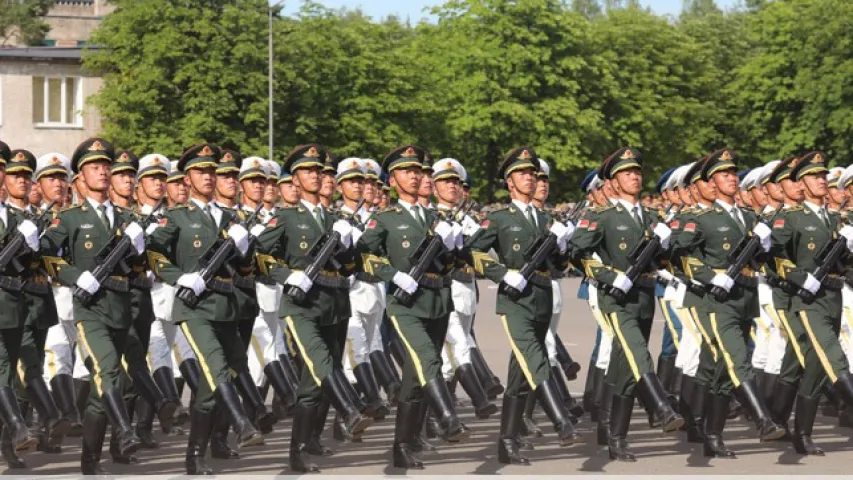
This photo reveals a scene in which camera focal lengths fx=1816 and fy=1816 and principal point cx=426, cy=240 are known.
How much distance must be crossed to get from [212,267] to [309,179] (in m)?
1.16

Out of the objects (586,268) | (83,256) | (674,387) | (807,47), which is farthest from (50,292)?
(807,47)

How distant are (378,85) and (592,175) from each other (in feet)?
143

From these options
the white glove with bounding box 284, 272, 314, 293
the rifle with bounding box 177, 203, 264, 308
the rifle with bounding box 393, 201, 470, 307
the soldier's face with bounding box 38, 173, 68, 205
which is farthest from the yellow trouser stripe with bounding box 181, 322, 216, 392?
the soldier's face with bounding box 38, 173, 68, 205

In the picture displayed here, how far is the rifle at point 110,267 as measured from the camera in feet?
36.1

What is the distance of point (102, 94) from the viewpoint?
185 feet

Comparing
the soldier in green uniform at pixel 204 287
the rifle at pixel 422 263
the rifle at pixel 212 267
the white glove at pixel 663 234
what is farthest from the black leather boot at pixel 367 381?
the white glove at pixel 663 234

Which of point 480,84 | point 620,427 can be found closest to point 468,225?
point 620,427

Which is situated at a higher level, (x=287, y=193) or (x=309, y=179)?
(x=309, y=179)

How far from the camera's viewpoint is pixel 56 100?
6359 cm

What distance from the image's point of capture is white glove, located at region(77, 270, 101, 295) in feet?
35.8

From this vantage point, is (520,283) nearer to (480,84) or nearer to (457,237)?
(457,237)

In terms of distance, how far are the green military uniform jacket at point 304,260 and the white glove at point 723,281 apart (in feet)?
7.73

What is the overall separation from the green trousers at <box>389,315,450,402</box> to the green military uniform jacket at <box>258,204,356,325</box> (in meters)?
0.44

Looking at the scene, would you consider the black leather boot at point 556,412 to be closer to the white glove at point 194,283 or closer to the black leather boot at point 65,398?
the white glove at point 194,283
